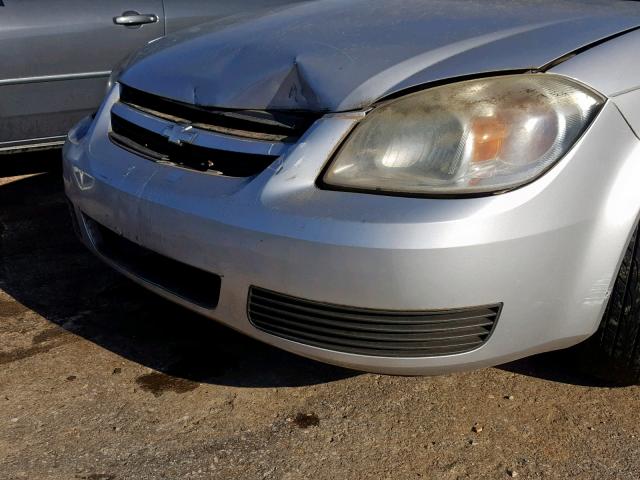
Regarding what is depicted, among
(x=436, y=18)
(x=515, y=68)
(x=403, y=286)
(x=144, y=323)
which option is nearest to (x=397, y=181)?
(x=403, y=286)

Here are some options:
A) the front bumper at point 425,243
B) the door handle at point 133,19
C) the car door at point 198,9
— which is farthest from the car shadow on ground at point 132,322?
the car door at point 198,9

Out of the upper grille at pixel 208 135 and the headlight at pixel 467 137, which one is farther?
the upper grille at pixel 208 135

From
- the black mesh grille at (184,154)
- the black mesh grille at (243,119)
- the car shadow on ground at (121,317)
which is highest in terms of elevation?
the black mesh grille at (243,119)

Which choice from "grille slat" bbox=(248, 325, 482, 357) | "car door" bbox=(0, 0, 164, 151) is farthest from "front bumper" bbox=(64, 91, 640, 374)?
"car door" bbox=(0, 0, 164, 151)

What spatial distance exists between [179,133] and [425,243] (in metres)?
0.84

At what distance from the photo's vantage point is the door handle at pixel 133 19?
4.15 m

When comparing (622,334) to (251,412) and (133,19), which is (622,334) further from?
(133,19)

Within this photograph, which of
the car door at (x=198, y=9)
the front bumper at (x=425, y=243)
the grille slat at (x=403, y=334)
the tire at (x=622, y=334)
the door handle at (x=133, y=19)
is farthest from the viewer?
the car door at (x=198, y=9)

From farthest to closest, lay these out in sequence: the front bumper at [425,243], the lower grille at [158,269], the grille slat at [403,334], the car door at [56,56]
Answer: the car door at [56,56]
the lower grille at [158,269]
the grille slat at [403,334]
the front bumper at [425,243]

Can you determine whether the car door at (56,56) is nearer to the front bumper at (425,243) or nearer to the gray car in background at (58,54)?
the gray car in background at (58,54)

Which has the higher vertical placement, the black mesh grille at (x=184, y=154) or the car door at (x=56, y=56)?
the black mesh grille at (x=184, y=154)

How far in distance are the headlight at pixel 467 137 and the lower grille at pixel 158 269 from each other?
0.49 m

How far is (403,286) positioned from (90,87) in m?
2.74

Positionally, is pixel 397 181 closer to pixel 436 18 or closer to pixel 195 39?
pixel 436 18
